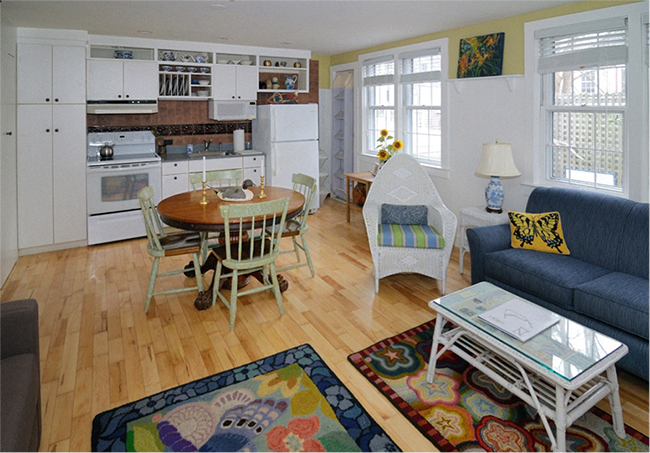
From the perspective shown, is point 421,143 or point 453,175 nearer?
point 453,175

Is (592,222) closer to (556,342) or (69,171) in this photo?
(556,342)

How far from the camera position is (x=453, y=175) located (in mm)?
5055

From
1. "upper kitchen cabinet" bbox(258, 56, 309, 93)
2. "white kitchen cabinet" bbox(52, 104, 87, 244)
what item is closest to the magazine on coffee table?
"white kitchen cabinet" bbox(52, 104, 87, 244)

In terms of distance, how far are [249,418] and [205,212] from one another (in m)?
1.66

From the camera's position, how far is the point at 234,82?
233 inches

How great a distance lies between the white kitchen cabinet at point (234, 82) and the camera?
5.81m

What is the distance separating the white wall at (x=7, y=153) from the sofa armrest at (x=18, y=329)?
8.13 ft

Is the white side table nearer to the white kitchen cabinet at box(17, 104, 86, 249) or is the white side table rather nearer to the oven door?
the oven door

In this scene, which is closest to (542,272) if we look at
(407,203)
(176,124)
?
(407,203)

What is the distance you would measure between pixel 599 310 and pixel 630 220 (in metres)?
0.85

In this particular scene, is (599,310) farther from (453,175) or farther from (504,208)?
(453,175)

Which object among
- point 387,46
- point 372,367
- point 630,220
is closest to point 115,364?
point 372,367

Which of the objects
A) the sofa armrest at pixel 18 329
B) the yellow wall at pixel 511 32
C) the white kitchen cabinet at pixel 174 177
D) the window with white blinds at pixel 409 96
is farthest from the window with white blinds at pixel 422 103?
the sofa armrest at pixel 18 329

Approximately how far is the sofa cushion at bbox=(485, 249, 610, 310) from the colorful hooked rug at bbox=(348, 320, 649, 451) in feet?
2.59
